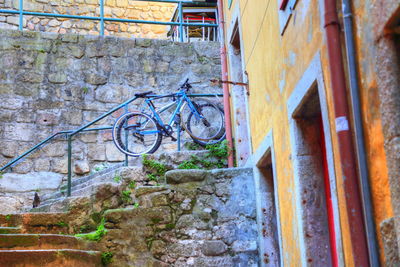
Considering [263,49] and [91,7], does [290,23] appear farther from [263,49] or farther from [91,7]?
[91,7]

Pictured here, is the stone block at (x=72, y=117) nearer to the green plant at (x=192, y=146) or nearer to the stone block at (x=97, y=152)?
the stone block at (x=97, y=152)

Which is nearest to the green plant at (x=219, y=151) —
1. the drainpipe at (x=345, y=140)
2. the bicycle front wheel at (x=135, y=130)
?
the bicycle front wheel at (x=135, y=130)

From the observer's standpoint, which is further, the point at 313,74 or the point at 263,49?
the point at 263,49

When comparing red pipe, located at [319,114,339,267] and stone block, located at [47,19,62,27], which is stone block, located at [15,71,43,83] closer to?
stone block, located at [47,19,62,27]

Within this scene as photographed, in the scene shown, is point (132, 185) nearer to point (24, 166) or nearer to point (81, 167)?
point (81, 167)

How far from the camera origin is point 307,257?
4211 millimetres

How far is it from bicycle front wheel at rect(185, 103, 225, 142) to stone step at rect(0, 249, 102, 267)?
2.98 meters

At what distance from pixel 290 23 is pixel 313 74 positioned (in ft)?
2.35

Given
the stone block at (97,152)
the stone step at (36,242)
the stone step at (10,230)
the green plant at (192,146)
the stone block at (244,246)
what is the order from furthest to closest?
the stone block at (97,152)
the green plant at (192,146)
the stone block at (244,246)
the stone step at (10,230)
the stone step at (36,242)

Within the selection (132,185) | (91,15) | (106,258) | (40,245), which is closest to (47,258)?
(40,245)

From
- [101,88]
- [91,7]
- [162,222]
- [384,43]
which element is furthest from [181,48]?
[384,43]

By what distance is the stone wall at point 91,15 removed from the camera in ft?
38.2

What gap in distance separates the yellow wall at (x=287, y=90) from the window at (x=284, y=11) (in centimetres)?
5

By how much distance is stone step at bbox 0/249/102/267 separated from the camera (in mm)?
4938
